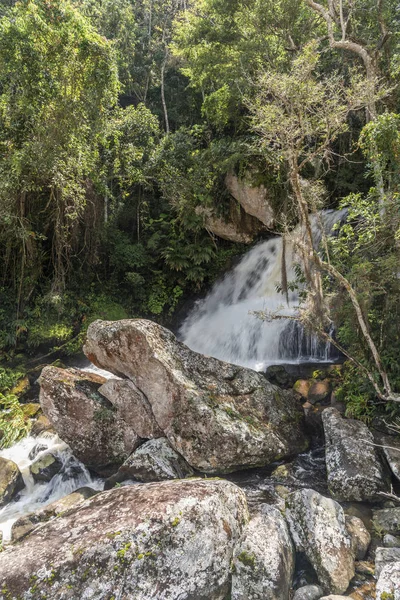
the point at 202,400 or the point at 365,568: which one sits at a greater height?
the point at 202,400

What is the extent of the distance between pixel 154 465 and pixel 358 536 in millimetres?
2989

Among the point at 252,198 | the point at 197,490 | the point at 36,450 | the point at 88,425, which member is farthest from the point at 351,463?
the point at 252,198

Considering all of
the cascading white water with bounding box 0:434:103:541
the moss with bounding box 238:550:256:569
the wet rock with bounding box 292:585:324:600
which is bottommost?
the cascading white water with bounding box 0:434:103:541

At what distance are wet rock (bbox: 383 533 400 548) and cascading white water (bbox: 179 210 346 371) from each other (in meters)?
4.73

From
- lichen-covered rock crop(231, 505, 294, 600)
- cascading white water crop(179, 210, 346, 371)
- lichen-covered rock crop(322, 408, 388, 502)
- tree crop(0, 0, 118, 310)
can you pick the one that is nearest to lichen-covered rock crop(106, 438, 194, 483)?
lichen-covered rock crop(231, 505, 294, 600)

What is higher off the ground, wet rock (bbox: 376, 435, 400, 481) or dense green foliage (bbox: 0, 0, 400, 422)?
dense green foliage (bbox: 0, 0, 400, 422)

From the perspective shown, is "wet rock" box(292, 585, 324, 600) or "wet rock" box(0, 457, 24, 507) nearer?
"wet rock" box(292, 585, 324, 600)

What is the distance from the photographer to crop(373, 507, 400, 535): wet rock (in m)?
4.36

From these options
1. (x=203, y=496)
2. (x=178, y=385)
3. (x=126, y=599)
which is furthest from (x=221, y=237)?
(x=126, y=599)

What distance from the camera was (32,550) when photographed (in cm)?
358

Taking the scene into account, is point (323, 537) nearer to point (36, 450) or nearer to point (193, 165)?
point (36, 450)

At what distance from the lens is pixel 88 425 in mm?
6371

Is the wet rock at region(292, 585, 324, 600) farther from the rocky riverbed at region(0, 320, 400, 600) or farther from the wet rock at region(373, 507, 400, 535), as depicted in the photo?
the wet rock at region(373, 507, 400, 535)

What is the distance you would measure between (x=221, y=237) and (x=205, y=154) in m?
3.08
